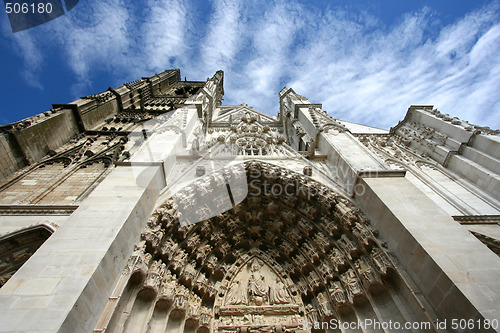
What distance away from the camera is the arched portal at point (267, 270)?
452 centimetres

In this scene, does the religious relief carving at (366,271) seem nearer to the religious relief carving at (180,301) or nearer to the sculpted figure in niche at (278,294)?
the sculpted figure in niche at (278,294)

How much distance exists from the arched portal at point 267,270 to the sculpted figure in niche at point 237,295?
0.03m

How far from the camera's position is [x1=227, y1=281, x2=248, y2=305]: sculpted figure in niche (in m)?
6.11

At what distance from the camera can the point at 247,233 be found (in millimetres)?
7738

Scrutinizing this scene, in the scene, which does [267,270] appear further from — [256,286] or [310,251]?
[310,251]

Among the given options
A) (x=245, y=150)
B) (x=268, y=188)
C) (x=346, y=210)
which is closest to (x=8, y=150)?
(x=245, y=150)

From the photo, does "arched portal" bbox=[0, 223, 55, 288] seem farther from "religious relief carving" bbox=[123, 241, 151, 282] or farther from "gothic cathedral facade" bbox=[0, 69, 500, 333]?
"religious relief carving" bbox=[123, 241, 151, 282]

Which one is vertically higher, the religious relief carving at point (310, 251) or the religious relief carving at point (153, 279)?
the religious relief carving at point (310, 251)

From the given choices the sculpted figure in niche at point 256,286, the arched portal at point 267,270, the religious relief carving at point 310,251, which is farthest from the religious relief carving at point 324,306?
the sculpted figure in niche at point 256,286

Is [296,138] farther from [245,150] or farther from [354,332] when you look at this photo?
[354,332]

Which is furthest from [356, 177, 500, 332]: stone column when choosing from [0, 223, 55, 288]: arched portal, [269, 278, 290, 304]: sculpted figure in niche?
[0, 223, 55, 288]: arched portal

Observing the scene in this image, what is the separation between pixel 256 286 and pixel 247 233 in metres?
1.62

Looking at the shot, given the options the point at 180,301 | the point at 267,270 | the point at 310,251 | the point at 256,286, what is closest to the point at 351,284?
the point at 310,251

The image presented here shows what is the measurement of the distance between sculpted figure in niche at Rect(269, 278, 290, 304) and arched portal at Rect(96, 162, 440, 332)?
1.0 inches
